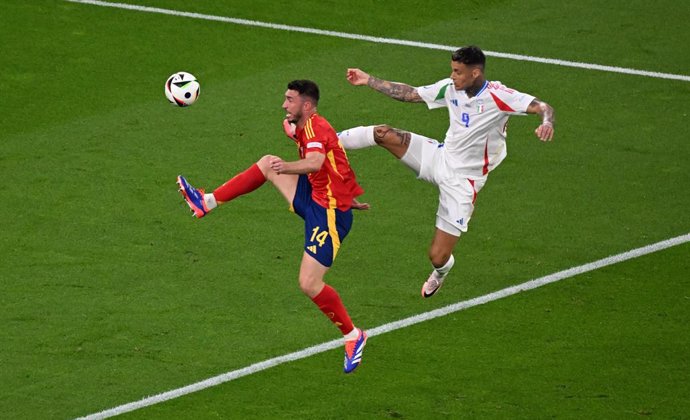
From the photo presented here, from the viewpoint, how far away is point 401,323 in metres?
15.7

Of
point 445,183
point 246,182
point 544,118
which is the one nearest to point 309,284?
point 246,182

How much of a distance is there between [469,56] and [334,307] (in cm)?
262

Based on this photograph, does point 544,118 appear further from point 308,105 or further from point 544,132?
point 308,105

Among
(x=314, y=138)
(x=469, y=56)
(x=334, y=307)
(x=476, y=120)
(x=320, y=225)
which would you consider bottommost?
(x=334, y=307)

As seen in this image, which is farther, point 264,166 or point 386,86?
point 386,86

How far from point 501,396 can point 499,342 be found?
42.5 inches

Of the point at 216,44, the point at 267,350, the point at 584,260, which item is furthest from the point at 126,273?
the point at 216,44

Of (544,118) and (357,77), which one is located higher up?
(357,77)

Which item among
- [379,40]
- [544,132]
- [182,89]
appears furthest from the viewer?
[379,40]

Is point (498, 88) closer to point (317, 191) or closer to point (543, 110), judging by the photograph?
point (543, 110)

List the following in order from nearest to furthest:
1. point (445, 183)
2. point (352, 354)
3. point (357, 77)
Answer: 1. point (352, 354)
2. point (357, 77)
3. point (445, 183)

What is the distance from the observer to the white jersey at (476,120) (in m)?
15.0

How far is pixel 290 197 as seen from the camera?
14523 mm

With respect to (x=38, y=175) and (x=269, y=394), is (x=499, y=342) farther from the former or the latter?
(x=38, y=175)
